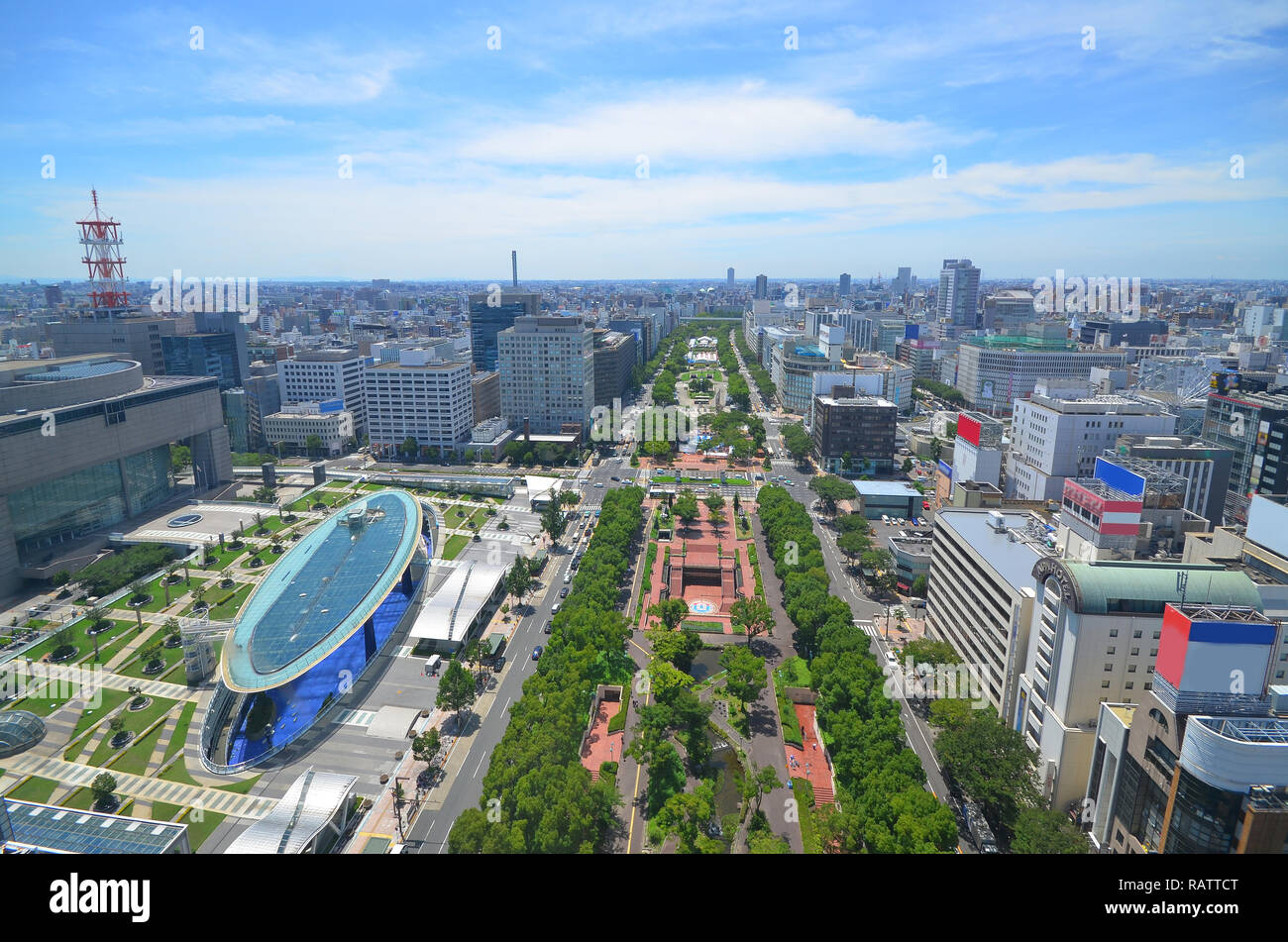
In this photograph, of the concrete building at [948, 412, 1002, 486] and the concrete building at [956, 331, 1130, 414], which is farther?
the concrete building at [956, 331, 1130, 414]

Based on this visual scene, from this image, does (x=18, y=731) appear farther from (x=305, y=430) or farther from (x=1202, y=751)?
(x=305, y=430)

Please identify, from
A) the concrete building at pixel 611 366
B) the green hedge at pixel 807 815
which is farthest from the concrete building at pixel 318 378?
the green hedge at pixel 807 815

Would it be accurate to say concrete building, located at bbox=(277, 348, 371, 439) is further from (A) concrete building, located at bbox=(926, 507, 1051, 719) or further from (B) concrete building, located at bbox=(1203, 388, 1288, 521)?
(B) concrete building, located at bbox=(1203, 388, 1288, 521)

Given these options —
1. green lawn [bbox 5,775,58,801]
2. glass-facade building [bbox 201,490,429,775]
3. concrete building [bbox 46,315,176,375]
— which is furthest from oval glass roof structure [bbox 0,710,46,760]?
concrete building [bbox 46,315,176,375]

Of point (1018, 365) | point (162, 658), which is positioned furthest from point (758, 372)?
point (162, 658)

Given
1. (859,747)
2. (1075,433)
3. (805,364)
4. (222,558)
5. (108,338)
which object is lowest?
(222,558)
